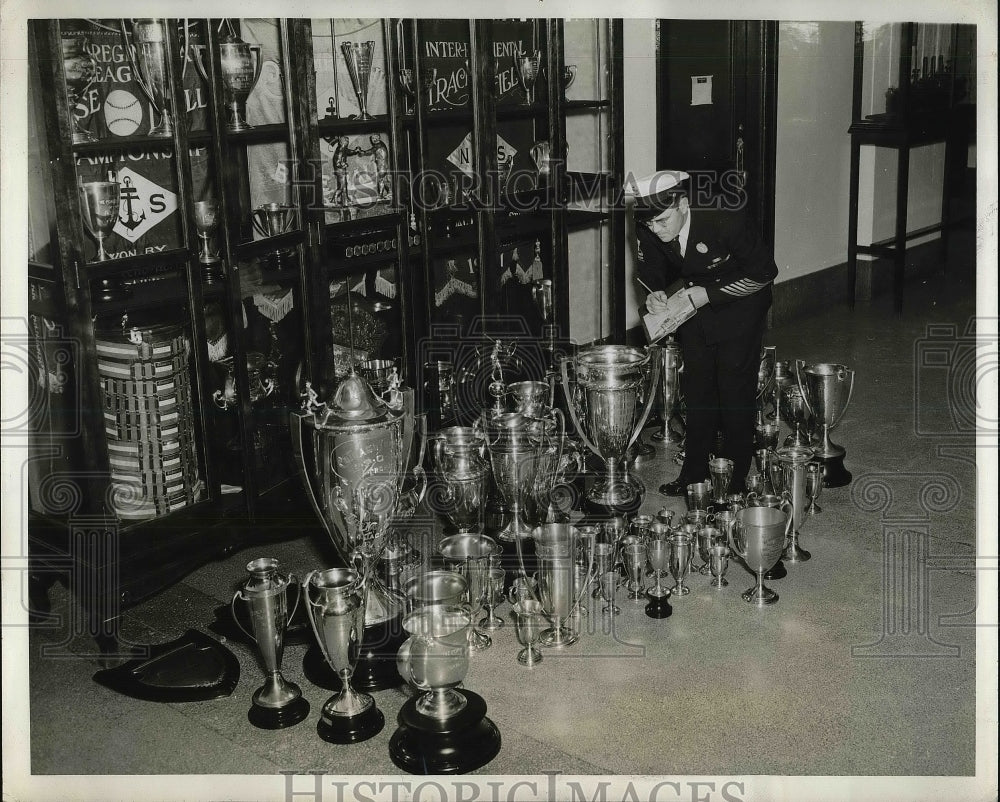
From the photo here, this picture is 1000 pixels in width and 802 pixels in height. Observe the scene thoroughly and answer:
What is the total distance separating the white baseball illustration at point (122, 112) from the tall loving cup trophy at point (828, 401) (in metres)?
2.52

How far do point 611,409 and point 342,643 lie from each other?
4.34 ft

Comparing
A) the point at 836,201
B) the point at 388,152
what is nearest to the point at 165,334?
the point at 388,152

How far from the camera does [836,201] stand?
6.60m

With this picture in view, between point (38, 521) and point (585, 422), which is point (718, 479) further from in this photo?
point (38, 521)

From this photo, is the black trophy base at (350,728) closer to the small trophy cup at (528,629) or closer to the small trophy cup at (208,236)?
the small trophy cup at (528,629)

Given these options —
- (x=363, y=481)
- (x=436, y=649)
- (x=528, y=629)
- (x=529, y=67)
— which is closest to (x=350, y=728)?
(x=436, y=649)

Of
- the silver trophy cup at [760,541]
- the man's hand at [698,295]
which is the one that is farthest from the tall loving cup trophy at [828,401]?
the silver trophy cup at [760,541]

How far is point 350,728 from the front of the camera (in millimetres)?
2436

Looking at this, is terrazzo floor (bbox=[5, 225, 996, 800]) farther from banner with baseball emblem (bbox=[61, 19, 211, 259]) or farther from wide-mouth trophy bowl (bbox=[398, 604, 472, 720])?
banner with baseball emblem (bbox=[61, 19, 211, 259])

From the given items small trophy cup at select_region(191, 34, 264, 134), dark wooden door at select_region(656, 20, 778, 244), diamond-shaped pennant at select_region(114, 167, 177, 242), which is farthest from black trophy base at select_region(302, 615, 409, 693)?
dark wooden door at select_region(656, 20, 778, 244)

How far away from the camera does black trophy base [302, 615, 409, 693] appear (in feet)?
8.75

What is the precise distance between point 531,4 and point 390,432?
1179 millimetres

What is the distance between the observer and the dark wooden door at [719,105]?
5.18 meters

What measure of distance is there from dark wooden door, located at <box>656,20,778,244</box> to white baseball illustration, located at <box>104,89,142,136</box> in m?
2.90
